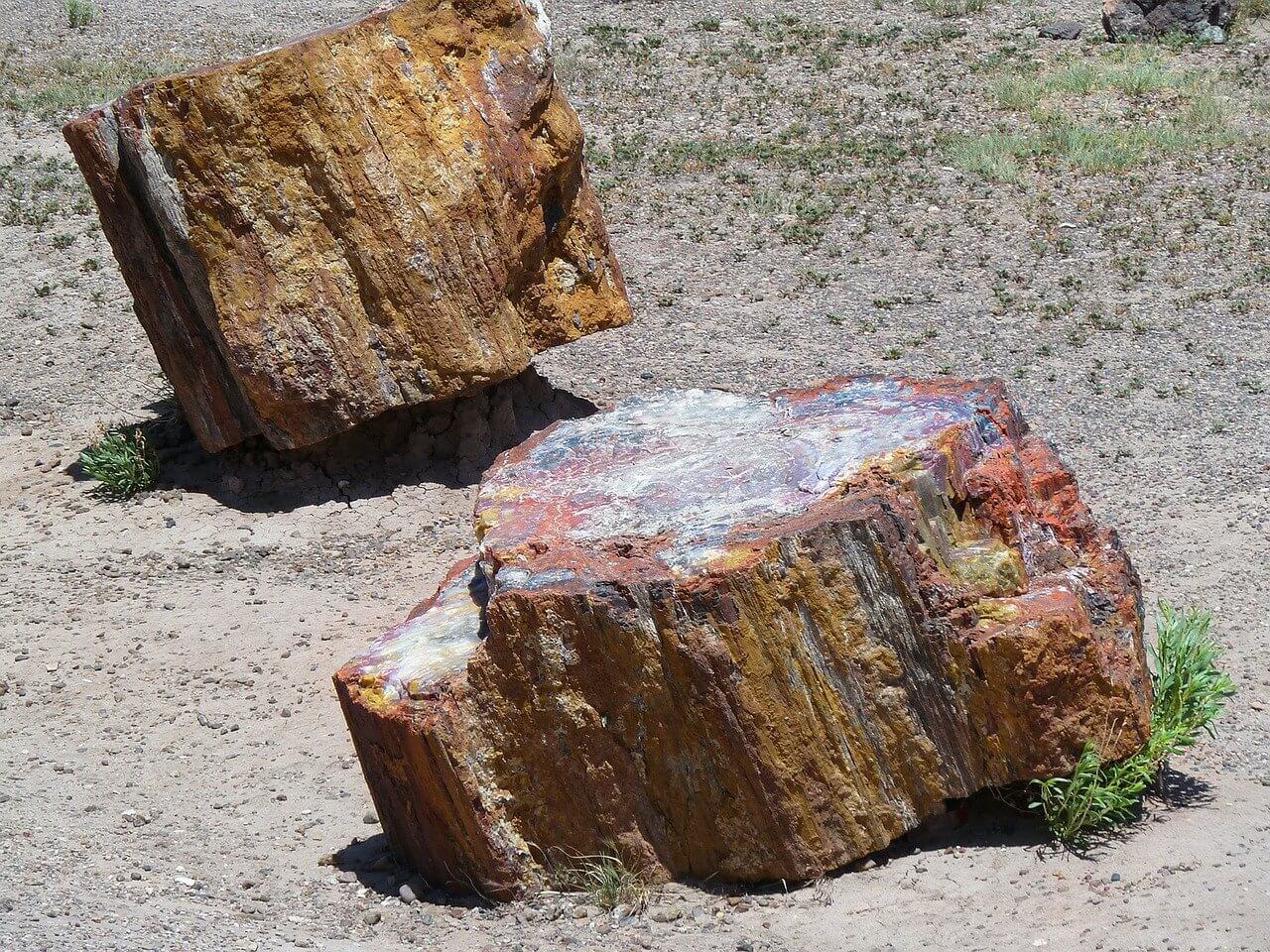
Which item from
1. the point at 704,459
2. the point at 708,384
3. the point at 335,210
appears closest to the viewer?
the point at 704,459

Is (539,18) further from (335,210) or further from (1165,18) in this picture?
(1165,18)

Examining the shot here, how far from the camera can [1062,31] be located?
1620 cm

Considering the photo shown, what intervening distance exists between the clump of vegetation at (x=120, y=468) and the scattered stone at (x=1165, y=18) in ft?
38.8

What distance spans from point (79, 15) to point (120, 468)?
11016 millimetres

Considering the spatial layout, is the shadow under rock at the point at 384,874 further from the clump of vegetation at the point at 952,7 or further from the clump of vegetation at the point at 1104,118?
the clump of vegetation at the point at 952,7

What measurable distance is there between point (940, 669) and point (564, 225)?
453cm

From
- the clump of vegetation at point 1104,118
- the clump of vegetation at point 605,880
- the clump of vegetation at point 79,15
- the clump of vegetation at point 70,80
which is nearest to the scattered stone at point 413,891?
the clump of vegetation at point 605,880

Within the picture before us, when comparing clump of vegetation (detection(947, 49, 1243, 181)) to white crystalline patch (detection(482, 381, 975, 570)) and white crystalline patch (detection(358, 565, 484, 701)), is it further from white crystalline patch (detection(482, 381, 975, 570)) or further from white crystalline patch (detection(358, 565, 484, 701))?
→ white crystalline patch (detection(358, 565, 484, 701))

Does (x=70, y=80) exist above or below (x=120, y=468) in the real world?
above

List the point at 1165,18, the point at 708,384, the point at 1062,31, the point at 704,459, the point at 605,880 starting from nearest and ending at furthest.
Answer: the point at 605,880 → the point at 704,459 → the point at 708,384 → the point at 1165,18 → the point at 1062,31

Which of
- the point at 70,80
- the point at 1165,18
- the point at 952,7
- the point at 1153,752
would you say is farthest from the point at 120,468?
the point at 1165,18

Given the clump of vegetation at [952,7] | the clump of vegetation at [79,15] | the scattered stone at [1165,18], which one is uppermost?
the clump of vegetation at [79,15]

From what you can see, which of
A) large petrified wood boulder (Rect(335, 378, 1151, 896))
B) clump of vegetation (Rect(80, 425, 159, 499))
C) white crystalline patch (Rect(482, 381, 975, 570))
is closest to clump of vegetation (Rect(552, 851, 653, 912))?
large petrified wood boulder (Rect(335, 378, 1151, 896))

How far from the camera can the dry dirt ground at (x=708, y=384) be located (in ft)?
15.7
